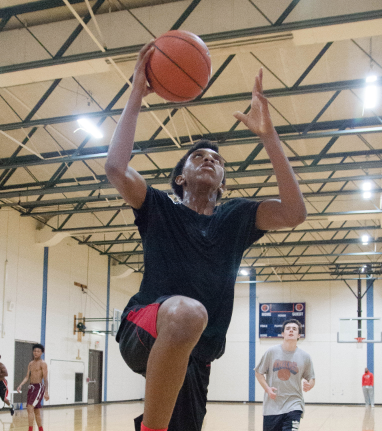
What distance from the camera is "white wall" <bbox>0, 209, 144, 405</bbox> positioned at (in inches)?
679

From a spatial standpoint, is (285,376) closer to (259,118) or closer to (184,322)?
(259,118)

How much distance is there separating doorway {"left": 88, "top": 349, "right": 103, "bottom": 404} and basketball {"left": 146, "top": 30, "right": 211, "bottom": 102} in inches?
824

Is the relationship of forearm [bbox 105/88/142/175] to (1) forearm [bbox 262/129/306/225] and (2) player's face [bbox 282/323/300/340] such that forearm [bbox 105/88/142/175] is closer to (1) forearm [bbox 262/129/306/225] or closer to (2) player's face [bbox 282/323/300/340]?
(1) forearm [bbox 262/129/306/225]

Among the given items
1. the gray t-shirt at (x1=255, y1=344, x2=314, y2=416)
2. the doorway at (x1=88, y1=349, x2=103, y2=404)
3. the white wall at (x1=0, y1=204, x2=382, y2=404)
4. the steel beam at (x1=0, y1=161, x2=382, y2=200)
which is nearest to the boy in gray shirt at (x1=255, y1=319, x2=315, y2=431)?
the gray t-shirt at (x1=255, y1=344, x2=314, y2=416)

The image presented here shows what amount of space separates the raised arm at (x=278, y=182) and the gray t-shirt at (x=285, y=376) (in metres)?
4.27

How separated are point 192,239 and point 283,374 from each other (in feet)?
15.6

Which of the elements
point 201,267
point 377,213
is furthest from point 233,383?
point 201,267

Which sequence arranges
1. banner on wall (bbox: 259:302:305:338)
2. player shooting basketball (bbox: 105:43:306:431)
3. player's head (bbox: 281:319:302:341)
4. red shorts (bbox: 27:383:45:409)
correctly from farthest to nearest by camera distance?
banner on wall (bbox: 259:302:305:338) → red shorts (bbox: 27:383:45:409) → player's head (bbox: 281:319:302:341) → player shooting basketball (bbox: 105:43:306:431)

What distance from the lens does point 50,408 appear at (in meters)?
18.6

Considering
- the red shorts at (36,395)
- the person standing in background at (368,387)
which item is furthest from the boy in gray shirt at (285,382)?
the person standing in background at (368,387)

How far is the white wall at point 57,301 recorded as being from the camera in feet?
56.6

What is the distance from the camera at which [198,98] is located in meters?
11.1

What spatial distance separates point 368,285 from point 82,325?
13.4 meters

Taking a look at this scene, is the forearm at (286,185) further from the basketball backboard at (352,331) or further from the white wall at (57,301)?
the basketball backboard at (352,331)
